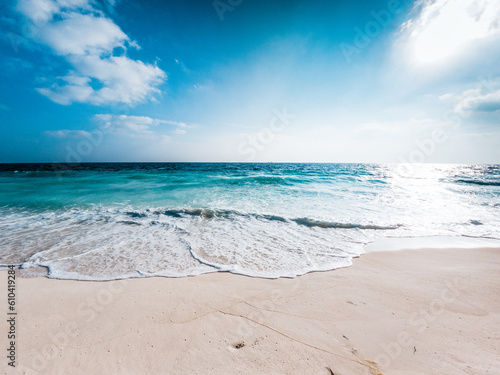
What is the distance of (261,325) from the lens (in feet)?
7.77

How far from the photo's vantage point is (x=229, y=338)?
7.20 feet

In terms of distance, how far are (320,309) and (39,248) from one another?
20.5 ft

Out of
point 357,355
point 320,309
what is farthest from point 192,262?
point 357,355

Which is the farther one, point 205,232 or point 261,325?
point 205,232

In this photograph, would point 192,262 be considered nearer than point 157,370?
No

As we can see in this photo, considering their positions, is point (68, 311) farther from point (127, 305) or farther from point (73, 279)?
point (73, 279)

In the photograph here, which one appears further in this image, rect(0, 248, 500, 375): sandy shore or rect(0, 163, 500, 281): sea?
rect(0, 163, 500, 281): sea

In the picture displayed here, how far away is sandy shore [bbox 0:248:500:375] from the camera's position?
1920 mm

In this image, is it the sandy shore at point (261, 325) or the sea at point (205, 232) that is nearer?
the sandy shore at point (261, 325)

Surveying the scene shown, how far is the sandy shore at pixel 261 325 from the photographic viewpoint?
6.30ft

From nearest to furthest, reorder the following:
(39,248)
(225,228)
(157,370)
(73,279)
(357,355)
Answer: (157,370)
(357,355)
(73,279)
(39,248)
(225,228)

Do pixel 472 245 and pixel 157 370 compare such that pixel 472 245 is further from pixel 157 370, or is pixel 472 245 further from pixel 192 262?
pixel 157 370

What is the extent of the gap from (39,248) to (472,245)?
1104 centimetres

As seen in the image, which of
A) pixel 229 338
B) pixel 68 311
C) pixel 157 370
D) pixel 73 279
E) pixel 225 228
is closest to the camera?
pixel 157 370
